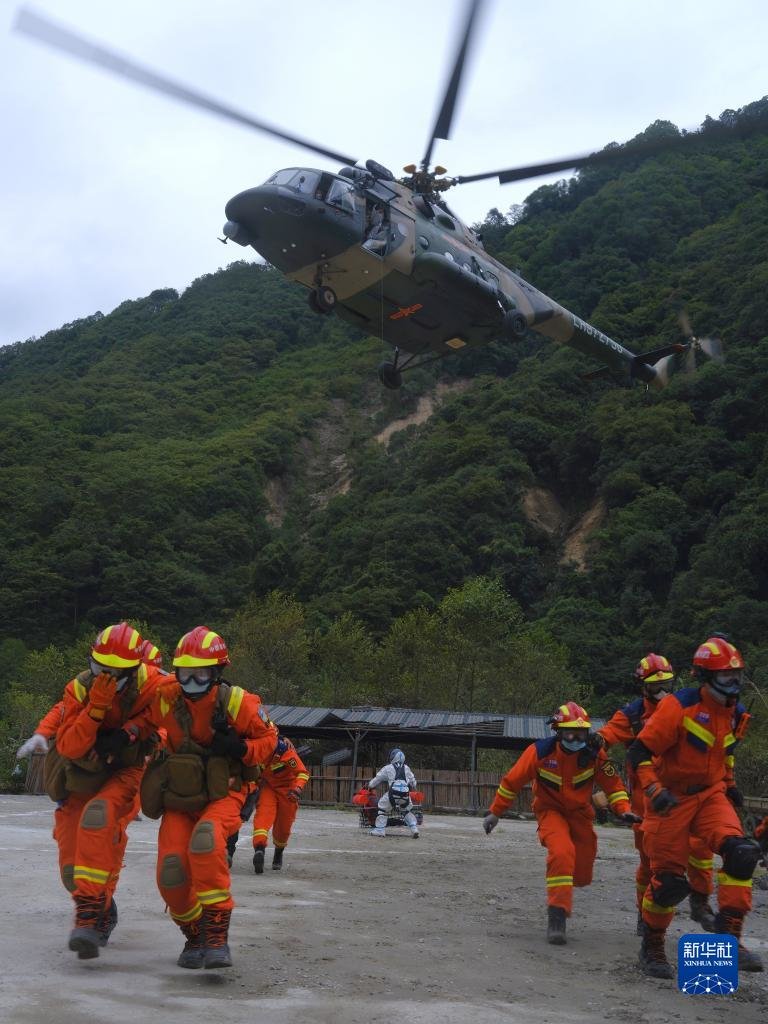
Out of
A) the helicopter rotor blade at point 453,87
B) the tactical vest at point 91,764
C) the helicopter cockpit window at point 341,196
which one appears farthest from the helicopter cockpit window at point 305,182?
the tactical vest at point 91,764

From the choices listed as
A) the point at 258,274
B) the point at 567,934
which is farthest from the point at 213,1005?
the point at 258,274

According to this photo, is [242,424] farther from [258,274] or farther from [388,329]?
[388,329]

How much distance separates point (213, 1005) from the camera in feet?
15.5

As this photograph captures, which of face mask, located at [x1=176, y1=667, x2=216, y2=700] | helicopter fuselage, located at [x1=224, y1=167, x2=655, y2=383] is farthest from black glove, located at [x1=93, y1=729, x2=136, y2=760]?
helicopter fuselage, located at [x1=224, y1=167, x2=655, y2=383]

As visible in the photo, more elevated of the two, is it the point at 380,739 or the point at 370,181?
the point at 370,181

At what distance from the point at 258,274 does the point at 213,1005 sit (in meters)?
110

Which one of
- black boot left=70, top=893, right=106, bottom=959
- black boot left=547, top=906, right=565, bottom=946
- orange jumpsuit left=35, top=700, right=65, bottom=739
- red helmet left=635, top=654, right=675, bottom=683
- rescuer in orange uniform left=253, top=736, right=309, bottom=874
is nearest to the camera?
black boot left=70, top=893, right=106, bottom=959

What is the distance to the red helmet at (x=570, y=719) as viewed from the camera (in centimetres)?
802

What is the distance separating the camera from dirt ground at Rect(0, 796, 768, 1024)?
477 centimetres

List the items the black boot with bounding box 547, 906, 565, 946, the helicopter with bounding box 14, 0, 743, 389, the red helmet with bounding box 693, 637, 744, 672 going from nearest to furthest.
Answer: the red helmet with bounding box 693, 637, 744, 672
the black boot with bounding box 547, 906, 565, 946
the helicopter with bounding box 14, 0, 743, 389

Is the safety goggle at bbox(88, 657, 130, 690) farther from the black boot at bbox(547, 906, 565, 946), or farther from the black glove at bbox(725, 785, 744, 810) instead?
the black glove at bbox(725, 785, 744, 810)

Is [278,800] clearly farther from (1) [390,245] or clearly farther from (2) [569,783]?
(1) [390,245]

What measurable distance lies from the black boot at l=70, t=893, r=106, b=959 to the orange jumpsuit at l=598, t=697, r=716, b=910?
361cm

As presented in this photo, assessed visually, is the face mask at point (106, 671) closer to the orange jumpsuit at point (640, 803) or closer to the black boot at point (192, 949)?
the black boot at point (192, 949)
